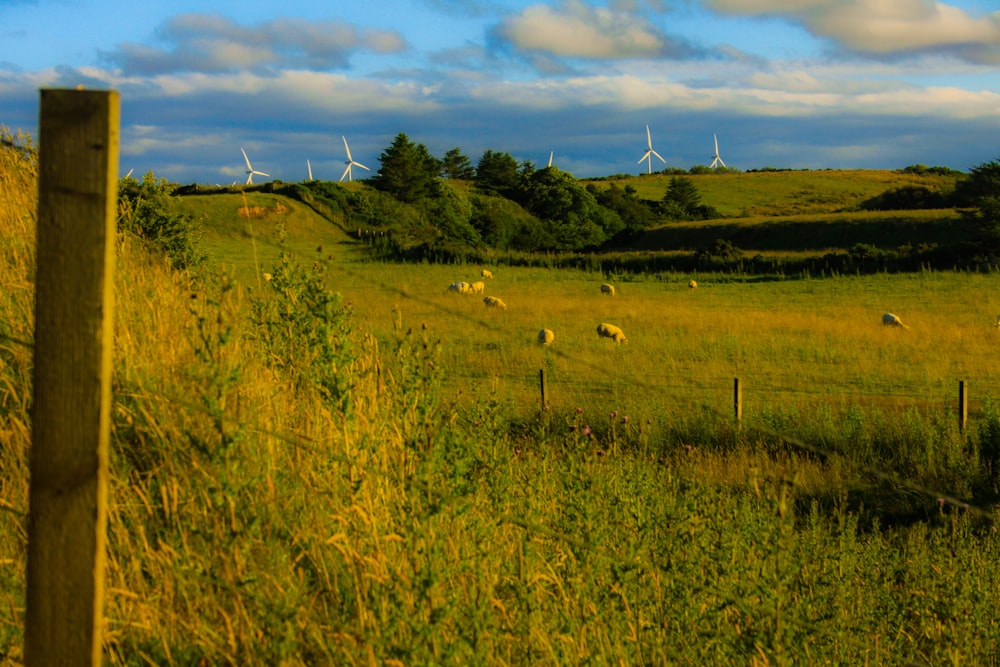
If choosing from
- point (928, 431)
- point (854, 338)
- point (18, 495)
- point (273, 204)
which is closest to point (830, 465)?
point (928, 431)

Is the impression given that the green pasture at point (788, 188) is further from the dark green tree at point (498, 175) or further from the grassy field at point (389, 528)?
the grassy field at point (389, 528)

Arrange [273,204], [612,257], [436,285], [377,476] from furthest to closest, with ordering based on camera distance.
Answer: [273,204], [612,257], [436,285], [377,476]

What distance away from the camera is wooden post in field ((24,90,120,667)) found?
227cm

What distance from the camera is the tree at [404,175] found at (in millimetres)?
76438

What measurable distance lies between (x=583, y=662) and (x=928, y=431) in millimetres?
10416

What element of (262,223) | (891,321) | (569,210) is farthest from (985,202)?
(569,210)

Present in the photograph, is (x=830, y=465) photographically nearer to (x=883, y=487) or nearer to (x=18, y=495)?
(x=883, y=487)

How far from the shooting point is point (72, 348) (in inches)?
89.7

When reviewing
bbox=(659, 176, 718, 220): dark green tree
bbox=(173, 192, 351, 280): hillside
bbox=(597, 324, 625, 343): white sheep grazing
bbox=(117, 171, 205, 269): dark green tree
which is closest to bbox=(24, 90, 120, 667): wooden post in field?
bbox=(117, 171, 205, 269): dark green tree

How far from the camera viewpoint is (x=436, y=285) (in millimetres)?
40031

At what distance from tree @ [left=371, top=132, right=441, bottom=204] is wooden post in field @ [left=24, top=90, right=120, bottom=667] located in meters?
74.2

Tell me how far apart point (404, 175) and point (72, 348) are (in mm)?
76152

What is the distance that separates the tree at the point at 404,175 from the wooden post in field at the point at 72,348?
74223 mm

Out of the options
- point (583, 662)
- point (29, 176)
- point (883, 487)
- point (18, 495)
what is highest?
point (29, 176)
